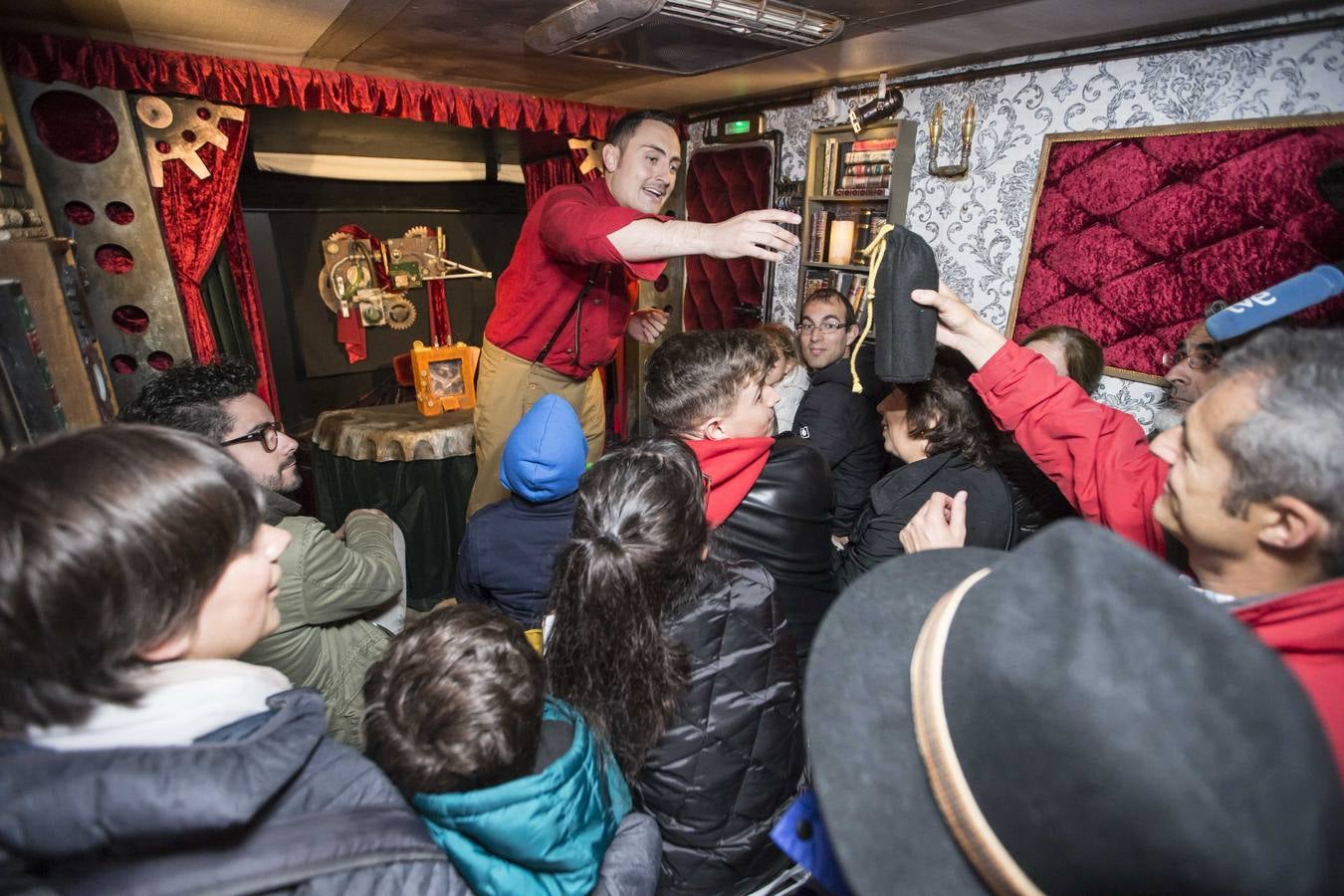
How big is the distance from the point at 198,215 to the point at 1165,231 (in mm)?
4718

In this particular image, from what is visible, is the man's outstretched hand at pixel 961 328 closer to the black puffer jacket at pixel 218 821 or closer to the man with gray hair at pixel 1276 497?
the man with gray hair at pixel 1276 497

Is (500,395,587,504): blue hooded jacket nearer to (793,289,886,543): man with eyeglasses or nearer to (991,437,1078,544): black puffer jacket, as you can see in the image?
(793,289,886,543): man with eyeglasses

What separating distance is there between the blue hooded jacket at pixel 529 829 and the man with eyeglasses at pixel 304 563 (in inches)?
17.6

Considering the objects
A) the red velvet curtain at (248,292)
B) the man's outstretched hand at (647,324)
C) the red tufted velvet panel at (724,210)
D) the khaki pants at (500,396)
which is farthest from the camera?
the red tufted velvet panel at (724,210)

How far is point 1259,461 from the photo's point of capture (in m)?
0.69

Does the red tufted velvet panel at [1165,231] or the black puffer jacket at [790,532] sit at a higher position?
the red tufted velvet panel at [1165,231]

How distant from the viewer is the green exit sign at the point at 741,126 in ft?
13.8

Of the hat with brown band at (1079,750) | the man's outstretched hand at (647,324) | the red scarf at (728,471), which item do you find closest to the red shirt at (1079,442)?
the red scarf at (728,471)

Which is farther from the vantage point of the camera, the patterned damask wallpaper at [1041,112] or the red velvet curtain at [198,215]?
the red velvet curtain at [198,215]

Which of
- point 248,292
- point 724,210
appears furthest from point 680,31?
point 248,292

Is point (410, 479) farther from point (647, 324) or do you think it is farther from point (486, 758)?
point (486, 758)

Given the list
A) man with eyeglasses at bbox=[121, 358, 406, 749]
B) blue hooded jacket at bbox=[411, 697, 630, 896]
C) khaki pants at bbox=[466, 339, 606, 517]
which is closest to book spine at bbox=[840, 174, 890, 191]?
khaki pants at bbox=[466, 339, 606, 517]

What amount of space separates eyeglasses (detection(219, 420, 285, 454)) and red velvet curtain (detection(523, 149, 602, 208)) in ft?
11.2

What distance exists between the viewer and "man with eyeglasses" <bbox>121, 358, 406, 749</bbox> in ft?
4.14
